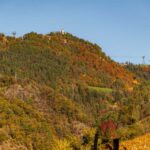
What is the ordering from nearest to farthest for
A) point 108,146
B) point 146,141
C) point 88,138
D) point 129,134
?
point 108,146, point 146,141, point 129,134, point 88,138

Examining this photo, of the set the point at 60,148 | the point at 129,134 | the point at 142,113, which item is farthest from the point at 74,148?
the point at 142,113

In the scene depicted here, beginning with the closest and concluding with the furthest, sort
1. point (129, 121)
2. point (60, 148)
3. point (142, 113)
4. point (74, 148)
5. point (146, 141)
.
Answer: point (146, 141) → point (60, 148) → point (74, 148) → point (129, 121) → point (142, 113)

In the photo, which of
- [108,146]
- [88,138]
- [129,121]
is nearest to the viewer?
[108,146]

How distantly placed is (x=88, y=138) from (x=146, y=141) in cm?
12158

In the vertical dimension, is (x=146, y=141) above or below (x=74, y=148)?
above

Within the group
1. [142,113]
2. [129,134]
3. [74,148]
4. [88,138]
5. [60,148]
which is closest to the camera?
[129,134]

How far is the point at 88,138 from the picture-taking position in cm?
15250

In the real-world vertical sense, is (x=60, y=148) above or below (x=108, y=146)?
below

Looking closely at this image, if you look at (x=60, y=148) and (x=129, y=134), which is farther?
(x=60, y=148)

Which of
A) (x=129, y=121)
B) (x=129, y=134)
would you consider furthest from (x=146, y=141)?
(x=129, y=121)

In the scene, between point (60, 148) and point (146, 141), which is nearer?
point (146, 141)

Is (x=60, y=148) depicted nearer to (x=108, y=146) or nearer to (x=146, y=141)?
(x=146, y=141)

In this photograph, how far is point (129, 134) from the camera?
324 ft

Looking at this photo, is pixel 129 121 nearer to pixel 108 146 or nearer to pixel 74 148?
pixel 74 148
